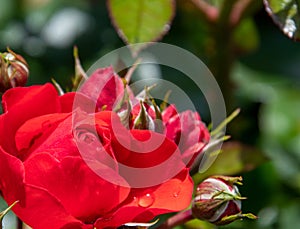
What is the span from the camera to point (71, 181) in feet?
2.31

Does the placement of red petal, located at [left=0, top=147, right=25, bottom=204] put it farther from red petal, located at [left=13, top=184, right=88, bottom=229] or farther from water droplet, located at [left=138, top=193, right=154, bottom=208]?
water droplet, located at [left=138, top=193, right=154, bottom=208]

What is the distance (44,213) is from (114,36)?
2.89 feet

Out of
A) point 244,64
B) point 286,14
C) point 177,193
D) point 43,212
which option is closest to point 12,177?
point 43,212

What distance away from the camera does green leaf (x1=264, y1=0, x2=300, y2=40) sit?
89 centimetres

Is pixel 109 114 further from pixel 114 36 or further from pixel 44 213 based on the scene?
pixel 114 36

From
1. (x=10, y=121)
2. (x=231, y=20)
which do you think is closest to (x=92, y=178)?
(x=10, y=121)

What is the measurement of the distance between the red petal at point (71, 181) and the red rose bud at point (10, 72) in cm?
16

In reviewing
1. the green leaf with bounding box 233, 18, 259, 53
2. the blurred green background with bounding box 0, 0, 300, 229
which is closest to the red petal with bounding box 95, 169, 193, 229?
the blurred green background with bounding box 0, 0, 300, 229

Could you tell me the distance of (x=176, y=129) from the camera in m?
0.80

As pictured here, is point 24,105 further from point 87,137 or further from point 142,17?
point 142,17

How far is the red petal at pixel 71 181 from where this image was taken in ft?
2.30

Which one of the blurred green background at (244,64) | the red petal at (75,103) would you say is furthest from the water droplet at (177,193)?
the blurred green background at (244,64)

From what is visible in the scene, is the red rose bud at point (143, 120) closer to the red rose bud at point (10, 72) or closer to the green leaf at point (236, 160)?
the red rose bud at point (10, 72)

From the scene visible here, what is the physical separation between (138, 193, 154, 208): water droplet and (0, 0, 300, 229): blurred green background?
46 centimetres
